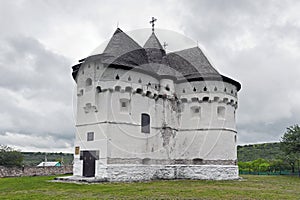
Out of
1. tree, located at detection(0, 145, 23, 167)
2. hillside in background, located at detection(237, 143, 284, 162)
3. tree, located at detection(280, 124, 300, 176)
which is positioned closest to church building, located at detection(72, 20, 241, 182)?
tree, located at detection(280, 124, 300, 176)

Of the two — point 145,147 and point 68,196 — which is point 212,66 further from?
point 68,196

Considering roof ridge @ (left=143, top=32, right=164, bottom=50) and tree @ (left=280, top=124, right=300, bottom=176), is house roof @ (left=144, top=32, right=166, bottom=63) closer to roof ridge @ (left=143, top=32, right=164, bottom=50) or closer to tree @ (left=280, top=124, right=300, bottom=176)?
roof ridge @ (left=143, top=32, right=164, bottom=50)

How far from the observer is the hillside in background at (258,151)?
60.3 m

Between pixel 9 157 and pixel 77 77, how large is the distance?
21070 mm

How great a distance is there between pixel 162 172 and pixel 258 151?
4848 centimetres

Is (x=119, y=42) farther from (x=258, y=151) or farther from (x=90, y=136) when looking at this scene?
(x=258, y=151)

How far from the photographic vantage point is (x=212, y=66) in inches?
1054

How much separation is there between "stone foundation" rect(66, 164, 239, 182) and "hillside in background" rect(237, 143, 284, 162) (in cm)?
3717

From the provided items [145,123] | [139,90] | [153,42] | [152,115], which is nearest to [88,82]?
[139,90]

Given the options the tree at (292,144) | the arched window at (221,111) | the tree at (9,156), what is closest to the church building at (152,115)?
the arched window at (221,111)

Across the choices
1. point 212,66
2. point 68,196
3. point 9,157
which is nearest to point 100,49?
point 212,66

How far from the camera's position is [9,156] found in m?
38.3

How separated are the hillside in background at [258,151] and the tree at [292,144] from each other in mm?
27831

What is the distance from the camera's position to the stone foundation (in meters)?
19.7
